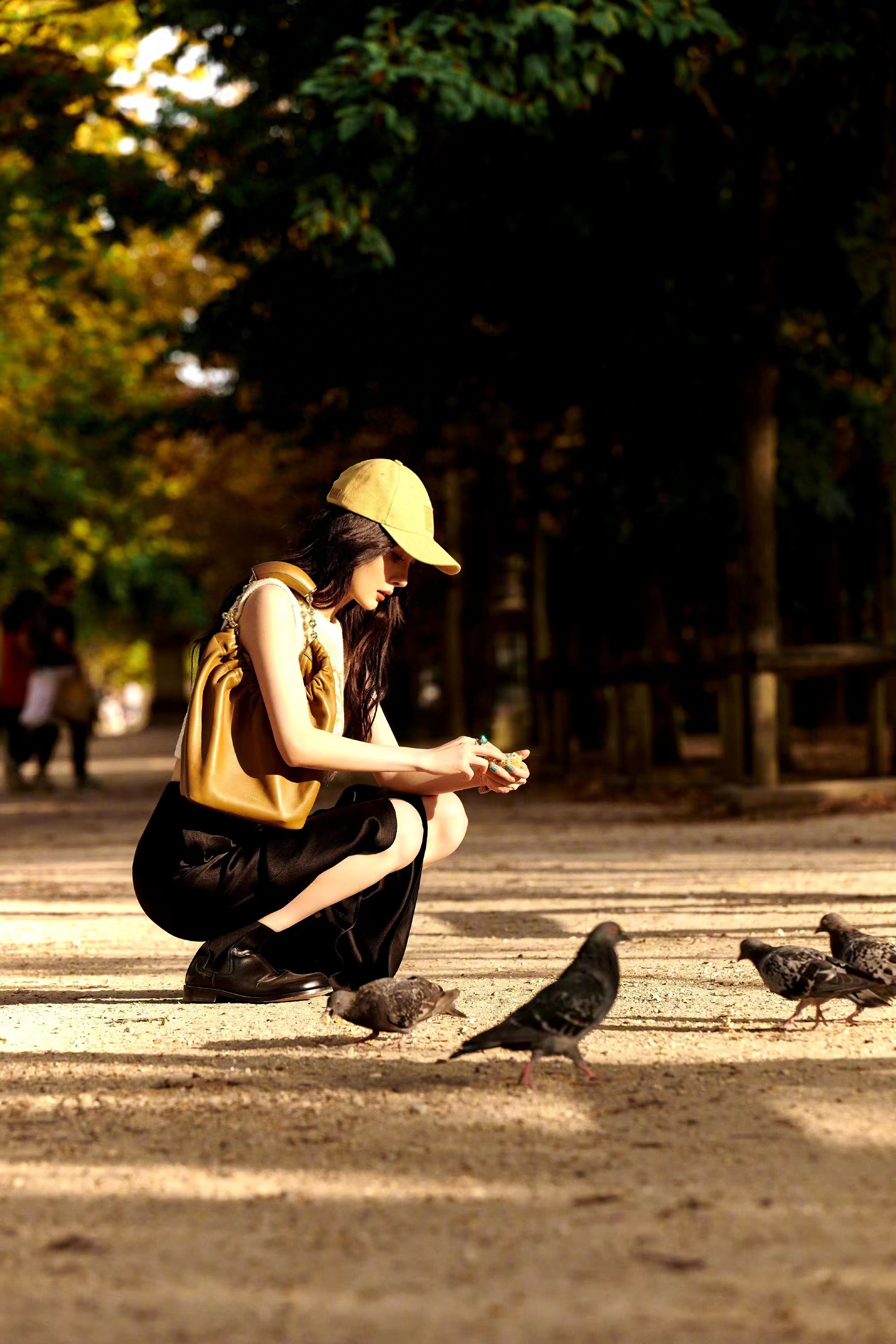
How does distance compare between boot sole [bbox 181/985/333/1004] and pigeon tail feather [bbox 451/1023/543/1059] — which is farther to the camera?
boot sole [bbox 181/985/333/1004]

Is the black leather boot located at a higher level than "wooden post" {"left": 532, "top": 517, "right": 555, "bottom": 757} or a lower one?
lower

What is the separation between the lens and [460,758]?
A: 18.9ft

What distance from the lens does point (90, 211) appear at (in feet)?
57.2

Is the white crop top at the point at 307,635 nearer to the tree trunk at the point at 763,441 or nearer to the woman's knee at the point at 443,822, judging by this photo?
the woman's knee at the point at 443,822

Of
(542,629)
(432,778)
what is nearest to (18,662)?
(542,629)

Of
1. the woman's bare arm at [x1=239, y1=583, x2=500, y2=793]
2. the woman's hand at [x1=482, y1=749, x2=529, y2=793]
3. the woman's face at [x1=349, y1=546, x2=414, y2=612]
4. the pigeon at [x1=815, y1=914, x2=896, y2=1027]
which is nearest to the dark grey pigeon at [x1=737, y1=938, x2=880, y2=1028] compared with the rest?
the pigeon at [x1=815, y1=914, x2=896, y2=1027]

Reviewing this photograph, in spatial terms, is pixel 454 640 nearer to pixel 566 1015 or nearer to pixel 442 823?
pixel 442 823

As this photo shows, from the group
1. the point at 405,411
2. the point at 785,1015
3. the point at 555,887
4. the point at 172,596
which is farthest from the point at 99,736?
the point at 785,1015

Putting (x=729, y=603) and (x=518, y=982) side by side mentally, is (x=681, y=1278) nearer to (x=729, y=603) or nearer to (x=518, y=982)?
→ (x=518, y=982)

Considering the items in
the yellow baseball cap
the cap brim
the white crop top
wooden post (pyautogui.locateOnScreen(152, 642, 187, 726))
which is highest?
→ the yellow baseball cap

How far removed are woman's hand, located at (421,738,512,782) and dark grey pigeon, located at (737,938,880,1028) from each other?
0.98 m

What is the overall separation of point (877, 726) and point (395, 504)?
10566 mm

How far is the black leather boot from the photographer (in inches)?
239

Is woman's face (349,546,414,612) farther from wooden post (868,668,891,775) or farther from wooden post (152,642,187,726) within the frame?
wooden post (152,642,187,726)
